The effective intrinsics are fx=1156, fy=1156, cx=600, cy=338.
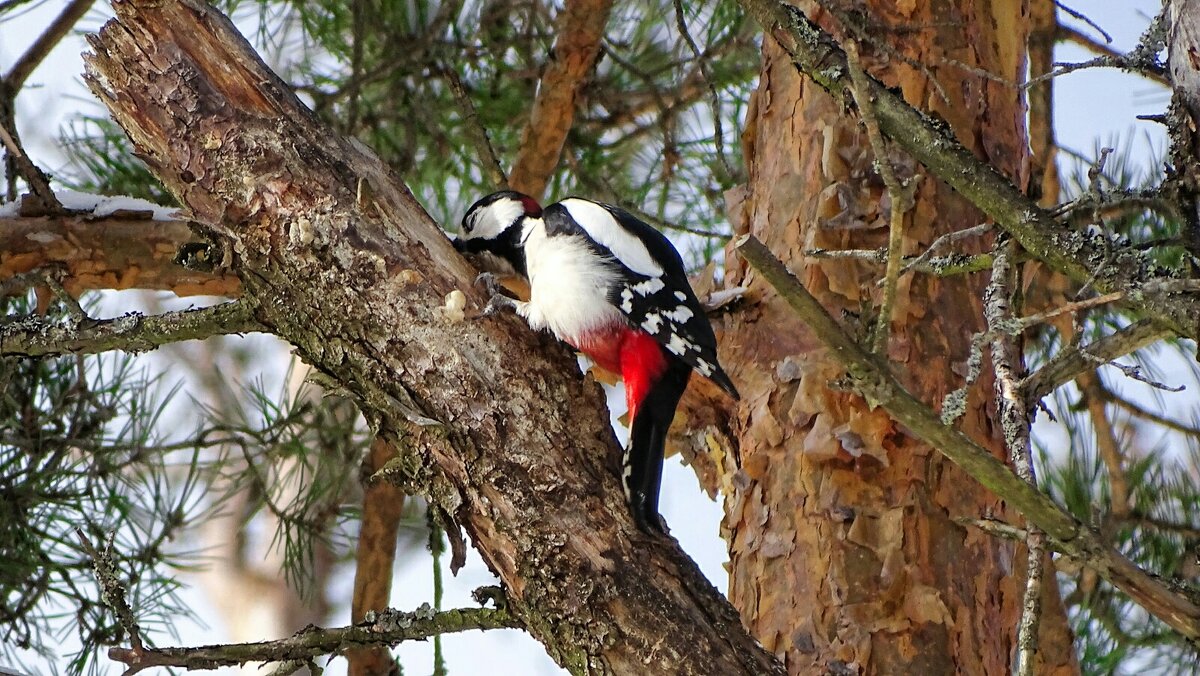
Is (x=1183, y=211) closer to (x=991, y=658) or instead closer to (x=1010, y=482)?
(x=1010, y=482)

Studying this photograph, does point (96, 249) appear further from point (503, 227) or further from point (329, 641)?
point (329, 641)

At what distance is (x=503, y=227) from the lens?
A: 2412 millimetres

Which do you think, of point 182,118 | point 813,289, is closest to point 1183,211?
point 813,289

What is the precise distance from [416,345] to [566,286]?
18.2 inches

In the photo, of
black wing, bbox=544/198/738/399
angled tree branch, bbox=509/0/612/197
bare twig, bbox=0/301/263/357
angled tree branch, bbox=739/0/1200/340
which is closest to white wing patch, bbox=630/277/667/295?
black wing, bbox=544/198/738/399

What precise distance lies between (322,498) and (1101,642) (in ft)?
6.56

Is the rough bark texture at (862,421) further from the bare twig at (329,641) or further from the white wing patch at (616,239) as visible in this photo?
the bare twig at (329,641)

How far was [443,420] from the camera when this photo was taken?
5.01 ft

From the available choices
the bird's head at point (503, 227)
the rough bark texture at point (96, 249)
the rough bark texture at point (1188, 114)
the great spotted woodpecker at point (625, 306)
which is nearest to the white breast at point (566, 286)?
the great spotted woodpecker at point (625, 306)

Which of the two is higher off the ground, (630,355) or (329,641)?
(630,355)

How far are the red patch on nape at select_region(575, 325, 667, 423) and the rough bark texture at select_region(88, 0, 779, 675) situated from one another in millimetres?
322

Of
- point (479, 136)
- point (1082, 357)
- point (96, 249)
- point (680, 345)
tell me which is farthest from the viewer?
point (479, 136)

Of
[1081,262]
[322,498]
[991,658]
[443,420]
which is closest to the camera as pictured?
[1081,262]

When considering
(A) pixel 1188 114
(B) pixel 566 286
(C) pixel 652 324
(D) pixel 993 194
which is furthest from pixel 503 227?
(A) pixel 1188 114
